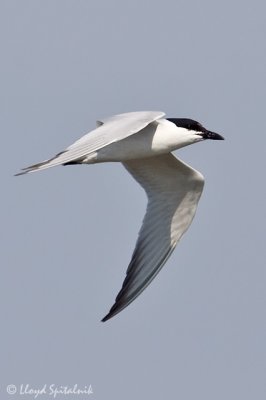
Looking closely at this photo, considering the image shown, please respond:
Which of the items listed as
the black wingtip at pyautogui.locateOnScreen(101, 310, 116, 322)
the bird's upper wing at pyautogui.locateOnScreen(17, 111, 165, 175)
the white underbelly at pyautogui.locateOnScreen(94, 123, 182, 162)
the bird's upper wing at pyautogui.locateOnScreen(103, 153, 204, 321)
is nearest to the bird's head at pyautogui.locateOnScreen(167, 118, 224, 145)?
the white underbelly at pyautogui.locateOnScreen(94, 123, 182, 162)

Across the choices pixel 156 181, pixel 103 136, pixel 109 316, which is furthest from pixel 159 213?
pixel 103 136

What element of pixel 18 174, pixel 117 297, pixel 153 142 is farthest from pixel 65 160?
pixel 117 297

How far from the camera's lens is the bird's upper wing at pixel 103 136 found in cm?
1434

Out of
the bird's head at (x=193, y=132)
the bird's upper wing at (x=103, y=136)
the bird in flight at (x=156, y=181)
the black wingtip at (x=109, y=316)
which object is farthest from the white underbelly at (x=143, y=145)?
the black wingtip at (x=109, y=316)

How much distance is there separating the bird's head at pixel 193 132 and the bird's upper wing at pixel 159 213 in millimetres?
1211

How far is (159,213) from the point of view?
1825 centimetres

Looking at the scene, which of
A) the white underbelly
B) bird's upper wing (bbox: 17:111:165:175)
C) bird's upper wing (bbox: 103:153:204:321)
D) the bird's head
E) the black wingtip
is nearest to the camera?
bird's upper wing (bbox: 17:111:165:175)

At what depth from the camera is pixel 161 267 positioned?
58.3ft

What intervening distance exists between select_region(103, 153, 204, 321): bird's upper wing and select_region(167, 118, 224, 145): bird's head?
3.97 ft

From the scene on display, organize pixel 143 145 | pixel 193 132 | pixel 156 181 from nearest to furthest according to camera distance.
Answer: pixel 143 145 < pixel 193 132 < pixel 156 181

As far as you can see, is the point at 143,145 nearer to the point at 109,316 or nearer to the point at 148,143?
the point at 148,143

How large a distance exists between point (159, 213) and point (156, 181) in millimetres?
455

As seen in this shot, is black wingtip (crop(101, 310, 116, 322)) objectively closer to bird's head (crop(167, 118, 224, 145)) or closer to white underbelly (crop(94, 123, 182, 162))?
white underbelly (crop(94, 123, 182, 162))

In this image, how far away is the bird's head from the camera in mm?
16359
